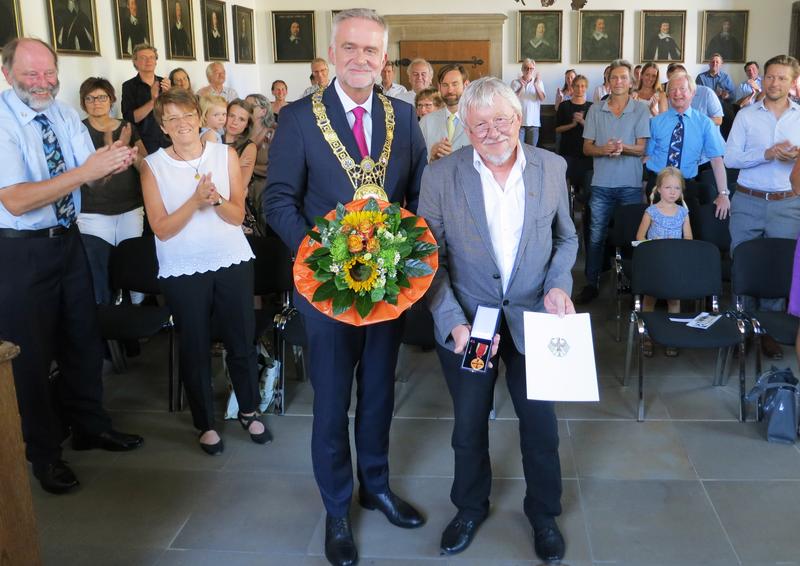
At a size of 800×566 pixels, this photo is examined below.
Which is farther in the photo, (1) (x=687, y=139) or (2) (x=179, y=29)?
(2) (x=179, y=29)

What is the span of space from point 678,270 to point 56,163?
3345 mm

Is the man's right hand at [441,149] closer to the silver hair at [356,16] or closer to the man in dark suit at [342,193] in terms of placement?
the man in dark suit at [342,193]

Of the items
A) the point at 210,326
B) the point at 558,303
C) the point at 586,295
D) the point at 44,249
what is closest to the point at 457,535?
the point at 558,303

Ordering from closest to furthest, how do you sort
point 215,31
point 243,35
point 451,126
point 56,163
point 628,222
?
point 56,163, point 451,126, point 628,222, point 215,31, point 243,35

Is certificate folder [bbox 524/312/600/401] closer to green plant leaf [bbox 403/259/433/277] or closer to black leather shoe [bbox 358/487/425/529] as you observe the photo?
green plant leaf [bbox 403/259/433/277]

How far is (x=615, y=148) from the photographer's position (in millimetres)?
5551

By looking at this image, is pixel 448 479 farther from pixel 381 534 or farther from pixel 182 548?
pixel 182 548

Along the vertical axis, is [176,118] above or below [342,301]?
above

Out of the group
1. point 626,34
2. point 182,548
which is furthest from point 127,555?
point 626,34

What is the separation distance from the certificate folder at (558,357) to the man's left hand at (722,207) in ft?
11.4

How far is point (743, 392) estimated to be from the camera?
12.6ft

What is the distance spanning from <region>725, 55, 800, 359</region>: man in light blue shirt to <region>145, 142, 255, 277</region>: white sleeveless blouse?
3178 millimetres

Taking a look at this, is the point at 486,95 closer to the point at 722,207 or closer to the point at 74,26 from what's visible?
the point at 722,207

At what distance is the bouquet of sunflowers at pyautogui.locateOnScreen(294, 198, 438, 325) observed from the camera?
2.18 metres
